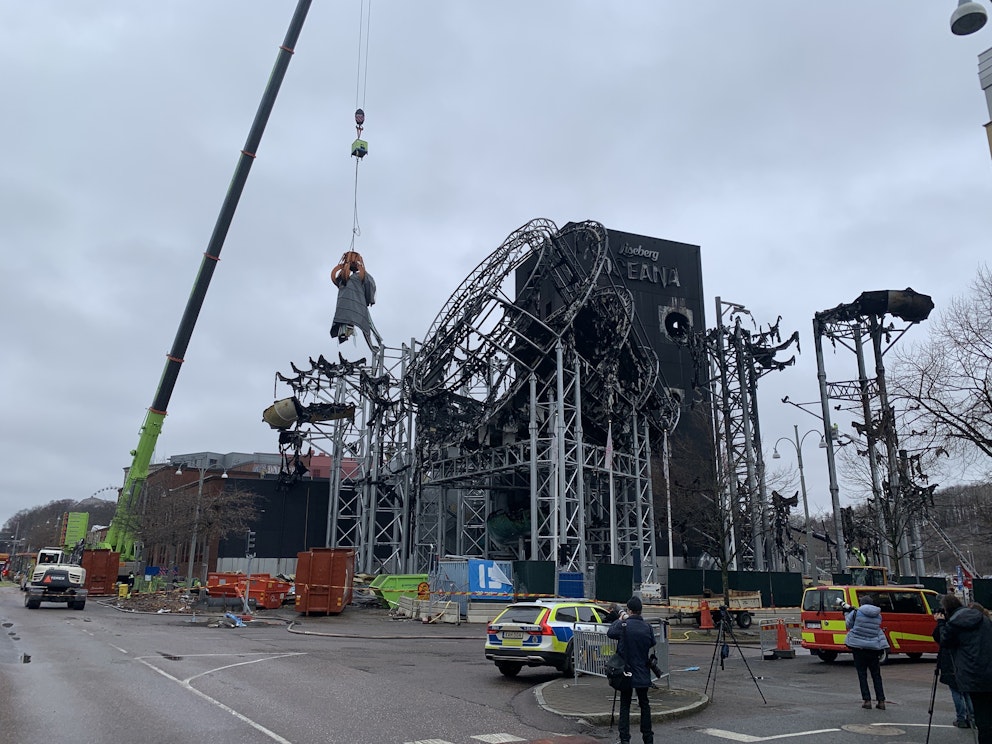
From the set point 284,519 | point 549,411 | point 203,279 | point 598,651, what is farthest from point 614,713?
point 284,519

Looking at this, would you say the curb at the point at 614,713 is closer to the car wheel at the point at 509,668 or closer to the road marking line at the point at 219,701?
the car wheel at the point at 509,668

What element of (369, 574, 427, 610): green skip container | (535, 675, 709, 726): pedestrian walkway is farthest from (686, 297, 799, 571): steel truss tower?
(535, 675, 709, 726): pedestrian walkway

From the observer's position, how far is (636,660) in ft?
28.7

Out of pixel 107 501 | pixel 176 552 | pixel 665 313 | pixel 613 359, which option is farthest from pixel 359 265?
pixel 107 501

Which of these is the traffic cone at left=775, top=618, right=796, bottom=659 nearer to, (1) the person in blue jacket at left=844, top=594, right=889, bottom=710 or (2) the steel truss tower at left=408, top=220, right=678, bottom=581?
(1) the person in blue jacket at left=844, top=594, right=889, bottom=710

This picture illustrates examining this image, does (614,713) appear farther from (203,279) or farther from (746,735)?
(203,279)

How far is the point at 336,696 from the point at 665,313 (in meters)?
49.8

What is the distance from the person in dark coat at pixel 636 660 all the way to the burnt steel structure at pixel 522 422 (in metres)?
23.1

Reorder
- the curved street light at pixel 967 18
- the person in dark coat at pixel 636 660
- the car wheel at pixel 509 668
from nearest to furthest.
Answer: the person in dark coat at pixel 636 660, the curved street light at pixel 967 18, the car wheel at pixel 509 668

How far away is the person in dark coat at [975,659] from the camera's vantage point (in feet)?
23.7

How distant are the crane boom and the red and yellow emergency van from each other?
35.9 meters

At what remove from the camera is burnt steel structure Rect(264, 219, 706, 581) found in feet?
115

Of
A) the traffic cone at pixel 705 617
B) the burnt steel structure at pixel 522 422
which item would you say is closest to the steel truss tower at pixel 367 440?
the burnt steel structure at pixel 522 422

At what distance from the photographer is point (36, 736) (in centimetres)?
841
